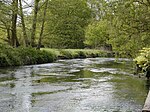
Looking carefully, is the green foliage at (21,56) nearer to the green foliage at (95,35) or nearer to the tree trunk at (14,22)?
the tree trunk at (14,22)

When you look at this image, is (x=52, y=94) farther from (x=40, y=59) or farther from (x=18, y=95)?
(x=40, y=59)

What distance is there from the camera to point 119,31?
57.7 ft

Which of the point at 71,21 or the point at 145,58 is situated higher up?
the point at 71,21

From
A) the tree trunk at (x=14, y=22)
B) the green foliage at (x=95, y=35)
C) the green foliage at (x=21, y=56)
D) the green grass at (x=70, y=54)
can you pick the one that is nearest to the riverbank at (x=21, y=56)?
the green foliage at (x=21, y=56)

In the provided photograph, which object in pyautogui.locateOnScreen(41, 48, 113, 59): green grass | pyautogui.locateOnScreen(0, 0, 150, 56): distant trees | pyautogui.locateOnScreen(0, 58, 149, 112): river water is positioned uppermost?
pyautogui.locateOnScreen(0, 0, 150, 56): distant trees

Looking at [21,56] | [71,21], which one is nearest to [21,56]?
[21,56]

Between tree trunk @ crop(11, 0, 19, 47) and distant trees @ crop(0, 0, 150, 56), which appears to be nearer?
distant trees @ crop(0, 0, 150, 56)

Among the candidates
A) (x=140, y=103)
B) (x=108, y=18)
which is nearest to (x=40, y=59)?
(x=108, y=18)

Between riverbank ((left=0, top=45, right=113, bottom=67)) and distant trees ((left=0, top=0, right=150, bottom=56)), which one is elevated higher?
distant trees ((left=0, top=0, right=150, bottom=56))

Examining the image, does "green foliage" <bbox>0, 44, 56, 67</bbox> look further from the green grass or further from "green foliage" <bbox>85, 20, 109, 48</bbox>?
"green foliage" <bbox>85, 20, 109, 48</bbox>

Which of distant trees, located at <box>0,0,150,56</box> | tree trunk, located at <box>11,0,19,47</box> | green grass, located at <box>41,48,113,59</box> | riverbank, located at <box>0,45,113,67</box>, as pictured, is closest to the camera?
distant trees, located at <box>0,0,150,56</box>

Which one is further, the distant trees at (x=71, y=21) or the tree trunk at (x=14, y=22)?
the tree trunk at (x=14, y=22)

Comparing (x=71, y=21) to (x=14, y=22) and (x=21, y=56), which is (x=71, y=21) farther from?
(x=21, y=56)

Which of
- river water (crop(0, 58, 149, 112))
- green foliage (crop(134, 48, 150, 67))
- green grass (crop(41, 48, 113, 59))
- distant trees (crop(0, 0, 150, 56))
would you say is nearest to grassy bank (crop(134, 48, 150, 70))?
green foliage (crop(134, 48, 150, 67))
